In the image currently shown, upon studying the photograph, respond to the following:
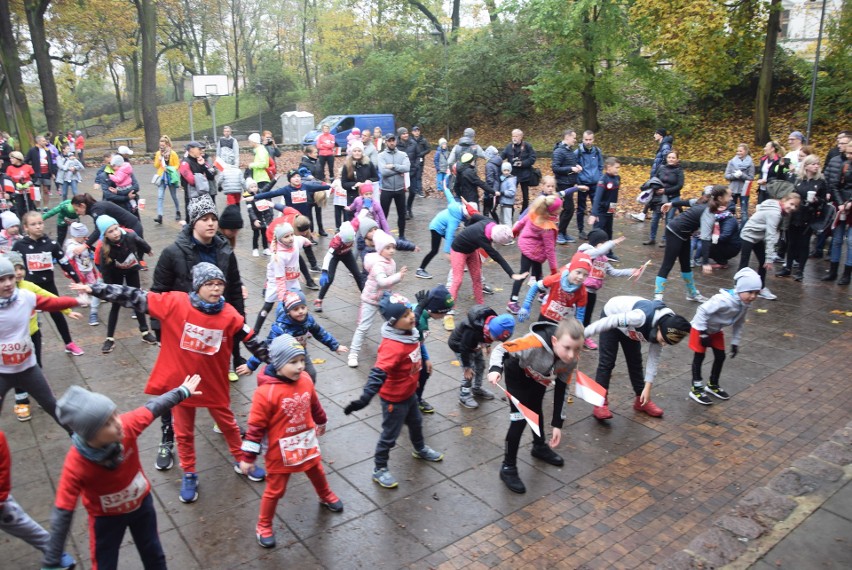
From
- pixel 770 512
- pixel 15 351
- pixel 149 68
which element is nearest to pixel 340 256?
pixel 15 351

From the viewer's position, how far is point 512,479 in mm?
5332

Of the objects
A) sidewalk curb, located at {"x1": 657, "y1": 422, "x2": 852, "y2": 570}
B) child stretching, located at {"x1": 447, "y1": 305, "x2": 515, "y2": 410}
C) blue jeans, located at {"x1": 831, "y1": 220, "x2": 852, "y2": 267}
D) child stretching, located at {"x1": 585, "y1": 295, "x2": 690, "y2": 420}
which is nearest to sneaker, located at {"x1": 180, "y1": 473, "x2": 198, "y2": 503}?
A: child stretching, located at {"x1": 447, "y1": 305, "x2": 515, "y2": 410}

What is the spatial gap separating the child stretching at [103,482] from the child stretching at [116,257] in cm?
450

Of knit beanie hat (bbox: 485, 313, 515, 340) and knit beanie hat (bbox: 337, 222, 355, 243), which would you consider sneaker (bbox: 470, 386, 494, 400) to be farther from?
knit beanie hat (bbox: 337, 222, 355, 243)

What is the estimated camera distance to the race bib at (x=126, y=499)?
3695mm

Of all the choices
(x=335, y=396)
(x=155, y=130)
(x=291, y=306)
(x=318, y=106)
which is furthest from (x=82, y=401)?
(x=318, y=106)

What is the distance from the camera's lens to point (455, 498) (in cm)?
519

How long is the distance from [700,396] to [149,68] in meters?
31.4

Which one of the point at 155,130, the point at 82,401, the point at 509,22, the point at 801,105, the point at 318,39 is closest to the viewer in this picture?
the point at 82,401

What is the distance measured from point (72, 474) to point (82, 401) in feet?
1.56

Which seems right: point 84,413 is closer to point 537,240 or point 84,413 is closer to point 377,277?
point 377,277

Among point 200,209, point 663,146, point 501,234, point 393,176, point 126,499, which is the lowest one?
point 126,499

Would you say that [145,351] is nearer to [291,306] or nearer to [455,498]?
[291,306]

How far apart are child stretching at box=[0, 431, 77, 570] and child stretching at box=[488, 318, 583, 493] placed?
317 centimetres
